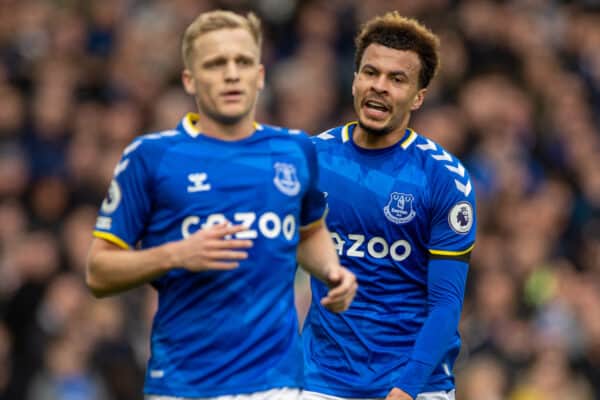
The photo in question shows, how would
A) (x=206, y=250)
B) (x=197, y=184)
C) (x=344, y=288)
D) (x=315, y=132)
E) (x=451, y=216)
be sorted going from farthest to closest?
1. (x=315, y=132)
2. (x=451, y=216)
3. (x=344, y=288)
4. (x=197, y=184)
5. (x=206, y=250)

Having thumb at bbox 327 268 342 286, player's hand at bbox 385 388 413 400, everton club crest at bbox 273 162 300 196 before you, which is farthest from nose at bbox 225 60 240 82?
player's hand at bbox 385 388 413 400

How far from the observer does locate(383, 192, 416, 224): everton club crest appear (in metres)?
6.27

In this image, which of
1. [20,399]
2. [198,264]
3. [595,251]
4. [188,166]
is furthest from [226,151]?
[595,251]

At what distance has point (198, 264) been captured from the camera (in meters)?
4.90

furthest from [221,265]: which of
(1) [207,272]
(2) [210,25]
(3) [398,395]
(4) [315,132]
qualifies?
(4) [315,132]

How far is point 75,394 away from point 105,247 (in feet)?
21.3

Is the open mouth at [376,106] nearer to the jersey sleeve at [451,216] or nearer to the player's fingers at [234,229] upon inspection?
the jersey sleeve at [451,216]

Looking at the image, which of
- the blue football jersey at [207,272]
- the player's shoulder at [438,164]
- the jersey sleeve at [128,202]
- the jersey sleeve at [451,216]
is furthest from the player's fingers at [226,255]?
the player's shoulder at [438,164]

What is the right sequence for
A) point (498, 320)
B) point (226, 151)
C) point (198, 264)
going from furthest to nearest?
point (498, 320)
point (226, 151)
point (198, 264)

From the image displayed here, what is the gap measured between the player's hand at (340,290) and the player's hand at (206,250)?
0.54 meters

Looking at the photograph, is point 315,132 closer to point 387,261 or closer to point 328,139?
point 328,139

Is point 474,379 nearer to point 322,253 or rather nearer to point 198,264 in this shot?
point 322,253

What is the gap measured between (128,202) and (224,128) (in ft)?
1.69

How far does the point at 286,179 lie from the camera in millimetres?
5301
